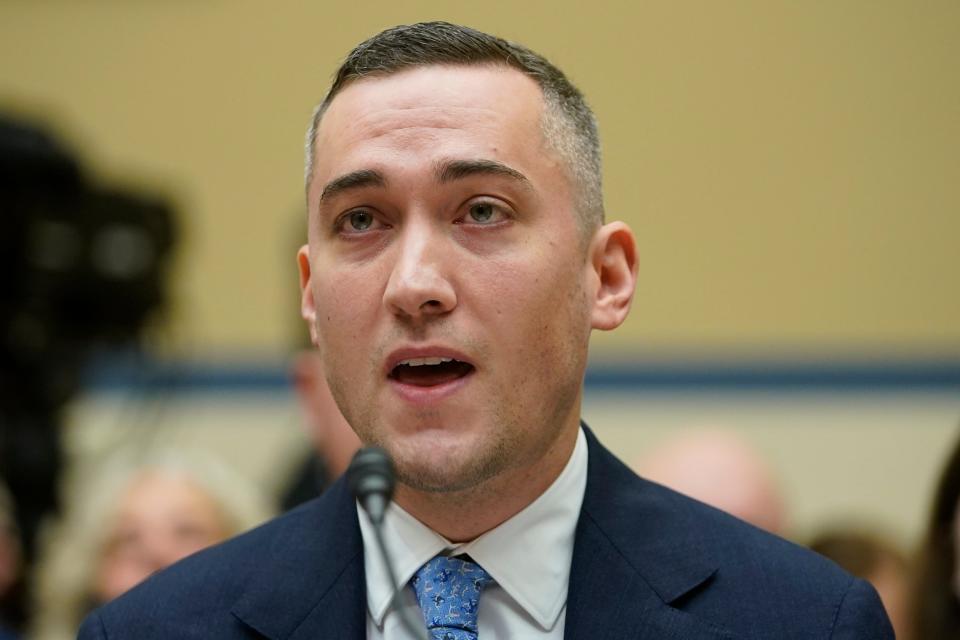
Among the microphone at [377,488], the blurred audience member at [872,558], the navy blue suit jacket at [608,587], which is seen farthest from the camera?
the blurred audience member at [872,558]

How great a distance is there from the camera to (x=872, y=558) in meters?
3.81

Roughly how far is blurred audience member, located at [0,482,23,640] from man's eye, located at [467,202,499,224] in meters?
2.50

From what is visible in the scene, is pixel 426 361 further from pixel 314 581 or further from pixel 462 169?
pixel 314 581

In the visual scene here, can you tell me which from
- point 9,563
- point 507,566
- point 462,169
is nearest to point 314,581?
point 507,566

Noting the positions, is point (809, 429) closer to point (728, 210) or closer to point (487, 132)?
point (728, 210)

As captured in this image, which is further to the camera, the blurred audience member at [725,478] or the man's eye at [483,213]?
the blurred audience member at [725,478]

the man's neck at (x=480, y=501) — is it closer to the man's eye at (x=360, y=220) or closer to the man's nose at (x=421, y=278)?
the man's nose at (x=421, y=278)

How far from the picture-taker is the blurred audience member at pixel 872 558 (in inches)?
145

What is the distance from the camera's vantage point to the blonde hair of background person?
4020 mm

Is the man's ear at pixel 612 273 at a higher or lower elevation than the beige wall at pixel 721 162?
higher

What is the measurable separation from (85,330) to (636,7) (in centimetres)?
301

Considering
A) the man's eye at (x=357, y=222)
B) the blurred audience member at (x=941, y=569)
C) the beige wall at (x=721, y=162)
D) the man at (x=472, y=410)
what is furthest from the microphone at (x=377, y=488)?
the beige wall at (x=721, y=162)

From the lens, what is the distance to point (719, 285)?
634cm

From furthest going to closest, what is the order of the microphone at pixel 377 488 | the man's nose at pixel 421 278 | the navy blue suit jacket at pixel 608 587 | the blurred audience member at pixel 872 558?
1. the blurred audience member at pixel 872 558
2. the navy blue suit jacket at pixel 608 587
3. the man's nose at pixel 421 278
4. the microphone at pixel 377 488
